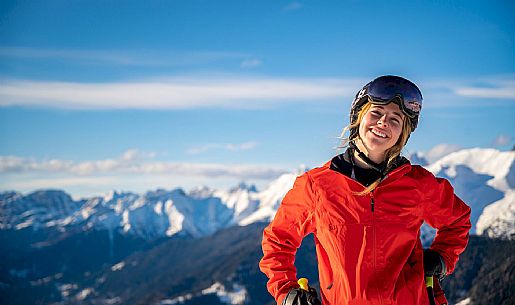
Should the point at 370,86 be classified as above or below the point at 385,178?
above

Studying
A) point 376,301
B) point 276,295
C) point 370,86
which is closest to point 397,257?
point 376,301

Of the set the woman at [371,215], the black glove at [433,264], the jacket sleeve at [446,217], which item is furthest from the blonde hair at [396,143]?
the black glove at [433,264]

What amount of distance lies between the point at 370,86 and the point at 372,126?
1.32ft

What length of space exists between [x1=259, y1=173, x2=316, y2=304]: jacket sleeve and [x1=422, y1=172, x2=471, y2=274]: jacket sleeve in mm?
1039

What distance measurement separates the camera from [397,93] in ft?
15.9

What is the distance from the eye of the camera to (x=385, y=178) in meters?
4.70

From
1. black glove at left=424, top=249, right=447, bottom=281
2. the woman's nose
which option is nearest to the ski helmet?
the woman's nose

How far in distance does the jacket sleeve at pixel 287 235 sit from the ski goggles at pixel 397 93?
37.7 inches

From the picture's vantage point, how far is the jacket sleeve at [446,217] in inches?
189

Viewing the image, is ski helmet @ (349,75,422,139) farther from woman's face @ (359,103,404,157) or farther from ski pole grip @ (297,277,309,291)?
ski pole grip @ (297,277,309,291)

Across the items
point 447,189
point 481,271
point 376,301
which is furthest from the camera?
point 481,271

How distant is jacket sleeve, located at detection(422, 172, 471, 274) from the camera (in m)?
4.80

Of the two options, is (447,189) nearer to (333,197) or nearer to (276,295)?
(333,197)

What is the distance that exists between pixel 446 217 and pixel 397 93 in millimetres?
1210
